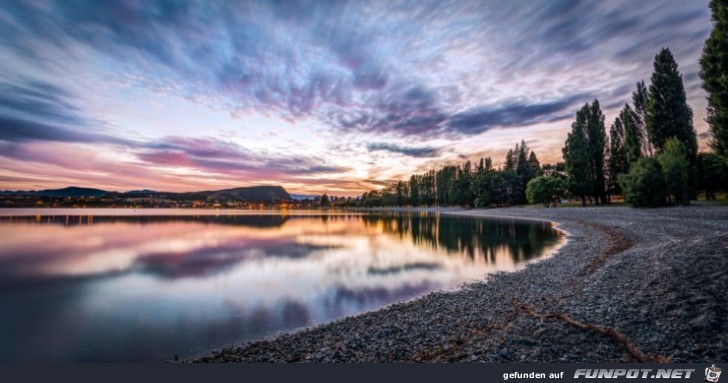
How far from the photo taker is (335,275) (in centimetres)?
1722

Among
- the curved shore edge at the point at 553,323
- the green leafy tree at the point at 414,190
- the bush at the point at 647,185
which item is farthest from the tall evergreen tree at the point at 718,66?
the green leafy tree at the point at 414,190

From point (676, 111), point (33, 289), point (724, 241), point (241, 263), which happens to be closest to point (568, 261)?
point (724, 241)

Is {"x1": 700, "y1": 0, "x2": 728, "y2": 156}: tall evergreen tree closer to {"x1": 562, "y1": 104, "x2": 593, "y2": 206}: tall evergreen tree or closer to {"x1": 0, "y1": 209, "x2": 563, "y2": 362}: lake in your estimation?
{"x1": 0, "y1": 209, "x2": 563, "y2": 362}: lake

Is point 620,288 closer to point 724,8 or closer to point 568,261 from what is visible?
point 568,261

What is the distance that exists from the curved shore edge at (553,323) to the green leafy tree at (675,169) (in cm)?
3187

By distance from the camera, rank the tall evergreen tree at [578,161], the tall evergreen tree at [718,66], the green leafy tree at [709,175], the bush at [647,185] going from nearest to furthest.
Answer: the tall evergreen tree at [718,66] < the bush at [647,185] < the green leafy tree at [709,175] < the tall evergreen tree at [578,161]

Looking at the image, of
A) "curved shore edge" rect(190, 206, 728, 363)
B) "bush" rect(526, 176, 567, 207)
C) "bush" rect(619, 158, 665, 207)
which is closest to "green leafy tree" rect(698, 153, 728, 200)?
"bush" rect(619, 158, 665, 207)

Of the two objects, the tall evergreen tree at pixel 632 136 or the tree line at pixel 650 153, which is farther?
the tall evergreen tree at pixel 632 136

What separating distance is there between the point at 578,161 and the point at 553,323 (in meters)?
57.6

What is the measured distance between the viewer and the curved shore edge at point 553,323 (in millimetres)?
5648

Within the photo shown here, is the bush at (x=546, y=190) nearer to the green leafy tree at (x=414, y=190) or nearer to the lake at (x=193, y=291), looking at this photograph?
the lake at (x=193, y=291)

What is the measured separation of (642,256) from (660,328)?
8.02 metres

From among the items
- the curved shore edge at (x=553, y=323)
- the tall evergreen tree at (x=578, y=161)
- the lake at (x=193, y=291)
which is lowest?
the lake at (x=193, y=291)

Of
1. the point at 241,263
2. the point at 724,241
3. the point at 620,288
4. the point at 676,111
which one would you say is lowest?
the point at 241,263
